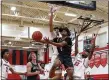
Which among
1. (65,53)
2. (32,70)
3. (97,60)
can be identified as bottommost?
(97,60)

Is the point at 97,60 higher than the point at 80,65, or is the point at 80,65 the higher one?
the point at 80,65

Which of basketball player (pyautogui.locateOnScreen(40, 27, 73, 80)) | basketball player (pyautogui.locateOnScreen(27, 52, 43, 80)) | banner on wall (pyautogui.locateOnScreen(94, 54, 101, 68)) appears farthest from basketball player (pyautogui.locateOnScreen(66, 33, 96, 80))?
banner on wall (pyautogui.locateOnScreen(94, 54, 101, 68))

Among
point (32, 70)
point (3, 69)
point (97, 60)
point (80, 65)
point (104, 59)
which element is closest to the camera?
point (3, 69)

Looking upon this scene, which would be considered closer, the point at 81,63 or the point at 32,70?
the point at 32,70

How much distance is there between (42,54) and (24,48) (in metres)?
3.90

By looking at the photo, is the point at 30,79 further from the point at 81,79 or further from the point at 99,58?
the point at 99,58

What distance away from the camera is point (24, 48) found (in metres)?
20.9

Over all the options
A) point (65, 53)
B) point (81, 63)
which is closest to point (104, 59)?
point (81, 63)

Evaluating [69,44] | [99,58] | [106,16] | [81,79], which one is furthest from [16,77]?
[69,44]

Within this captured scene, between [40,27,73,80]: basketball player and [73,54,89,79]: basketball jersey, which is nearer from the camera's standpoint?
[40,27,73,80]: basketball player

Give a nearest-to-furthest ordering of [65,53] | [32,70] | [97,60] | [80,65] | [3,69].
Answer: [65,53] < [3,69] < [32,70] < [80,65] < [97,60]

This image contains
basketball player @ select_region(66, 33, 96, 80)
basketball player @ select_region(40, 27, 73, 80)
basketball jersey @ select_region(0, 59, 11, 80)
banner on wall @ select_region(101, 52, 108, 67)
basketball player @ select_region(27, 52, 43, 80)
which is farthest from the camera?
banner on wall @ select_region(101, 52, 108, 67)

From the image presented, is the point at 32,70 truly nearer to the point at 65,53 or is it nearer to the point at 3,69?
the point at 3,69

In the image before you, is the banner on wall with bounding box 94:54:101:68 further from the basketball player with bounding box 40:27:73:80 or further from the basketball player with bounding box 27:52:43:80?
the basketball player with bounding box 40:27:73:80
